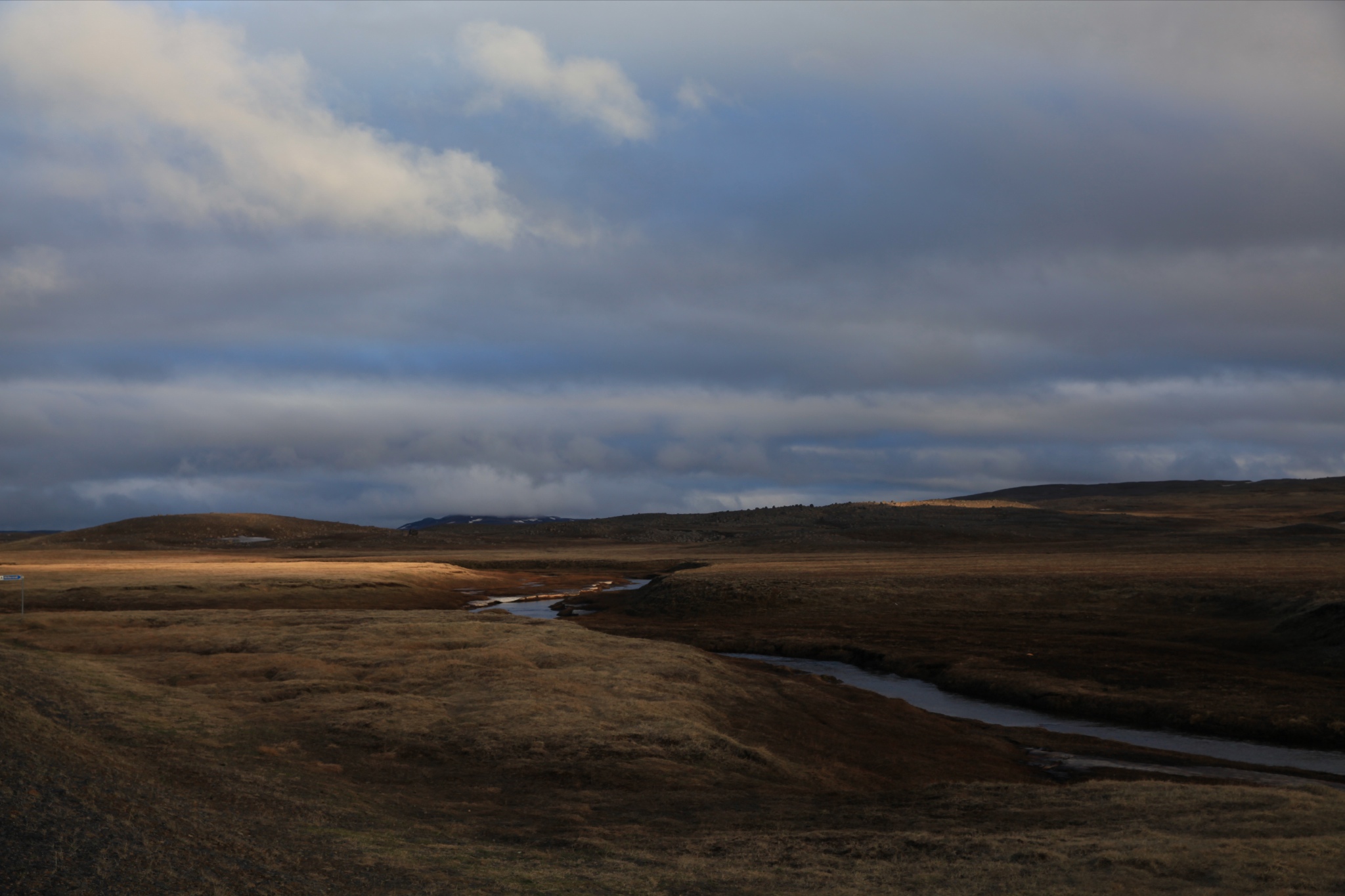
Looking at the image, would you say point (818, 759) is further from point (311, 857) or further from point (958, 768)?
point (311, 857)

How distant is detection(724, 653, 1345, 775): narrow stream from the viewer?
28.9m

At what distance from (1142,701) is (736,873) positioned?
95.3 ft

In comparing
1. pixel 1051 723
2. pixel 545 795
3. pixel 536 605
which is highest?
pixel 545 795

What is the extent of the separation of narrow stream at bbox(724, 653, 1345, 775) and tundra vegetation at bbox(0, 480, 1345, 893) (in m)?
1.31

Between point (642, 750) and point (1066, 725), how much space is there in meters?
19.7

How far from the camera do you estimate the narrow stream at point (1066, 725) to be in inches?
1137

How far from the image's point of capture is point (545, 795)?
1958 cm

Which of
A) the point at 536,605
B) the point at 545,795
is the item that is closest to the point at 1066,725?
the point at 545,795

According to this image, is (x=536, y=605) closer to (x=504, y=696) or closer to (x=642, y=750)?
(x=504, y=696)

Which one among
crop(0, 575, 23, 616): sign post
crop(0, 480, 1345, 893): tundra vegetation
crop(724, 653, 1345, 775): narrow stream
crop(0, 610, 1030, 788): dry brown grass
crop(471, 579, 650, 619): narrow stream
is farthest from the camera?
crop(471, 579, 650, 619): narrow stream

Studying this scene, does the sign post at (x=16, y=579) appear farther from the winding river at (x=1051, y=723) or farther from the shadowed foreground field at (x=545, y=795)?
the winding river at (x=1051, y=723)

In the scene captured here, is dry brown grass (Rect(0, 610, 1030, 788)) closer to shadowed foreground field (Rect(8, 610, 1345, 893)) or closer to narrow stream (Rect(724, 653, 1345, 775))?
shadowed foreground field (Rect(8, 610, 1345, 893))

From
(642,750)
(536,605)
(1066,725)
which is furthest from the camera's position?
(536,605)

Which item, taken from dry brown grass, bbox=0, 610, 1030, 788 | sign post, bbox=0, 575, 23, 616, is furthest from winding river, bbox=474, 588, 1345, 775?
sign post, bbox=0, 575, 23, 616
